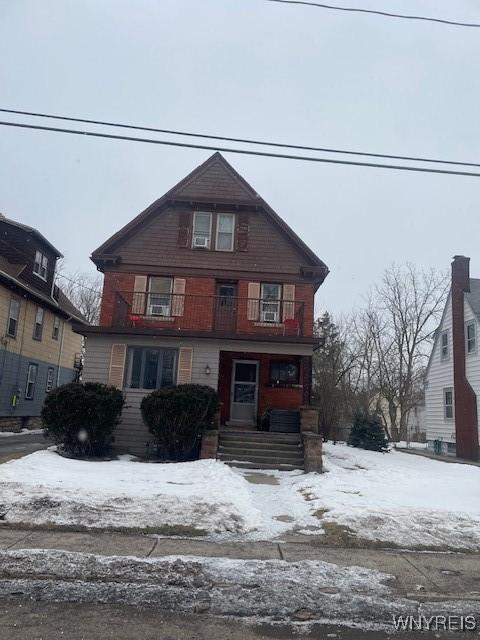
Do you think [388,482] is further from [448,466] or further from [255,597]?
[255,597]

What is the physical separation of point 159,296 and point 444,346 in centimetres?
1358

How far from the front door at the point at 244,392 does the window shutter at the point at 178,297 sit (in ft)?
8.50

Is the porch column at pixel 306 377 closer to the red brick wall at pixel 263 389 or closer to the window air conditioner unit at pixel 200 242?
the red brick wall at pixel 263 389

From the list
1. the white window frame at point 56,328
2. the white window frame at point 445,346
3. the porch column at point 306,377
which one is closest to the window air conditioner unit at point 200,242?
the porch column at point 306,377

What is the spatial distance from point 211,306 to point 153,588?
12891mm

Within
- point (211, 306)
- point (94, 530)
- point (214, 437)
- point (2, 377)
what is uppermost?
point (211, 306)

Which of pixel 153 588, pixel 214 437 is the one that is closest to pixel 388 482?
pixel 214 437

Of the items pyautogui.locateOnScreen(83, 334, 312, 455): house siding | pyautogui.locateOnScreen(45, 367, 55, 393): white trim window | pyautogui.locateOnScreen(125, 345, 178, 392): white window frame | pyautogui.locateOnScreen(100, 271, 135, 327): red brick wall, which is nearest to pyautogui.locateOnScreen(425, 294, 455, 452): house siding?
pyautogui.locateOnScreen(83, 334, 312, 455): house siding

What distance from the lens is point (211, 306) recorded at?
57.6 feet

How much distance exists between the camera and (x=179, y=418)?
43.6 ft

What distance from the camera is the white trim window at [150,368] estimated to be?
52.9 feet

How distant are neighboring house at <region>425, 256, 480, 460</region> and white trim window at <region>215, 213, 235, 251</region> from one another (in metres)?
10.2

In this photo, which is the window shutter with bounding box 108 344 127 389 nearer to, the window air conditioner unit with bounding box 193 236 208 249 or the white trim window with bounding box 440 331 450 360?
the window air conditioner unit with bounding box 193 236 208 249

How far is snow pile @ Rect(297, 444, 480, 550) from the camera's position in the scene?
7488 millimetres
